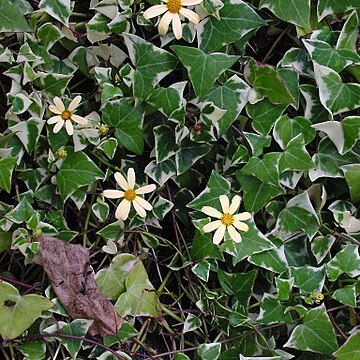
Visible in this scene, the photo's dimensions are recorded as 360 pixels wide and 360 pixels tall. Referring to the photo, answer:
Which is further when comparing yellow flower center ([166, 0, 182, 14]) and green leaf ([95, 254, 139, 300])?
green leaf ([95, 254, 139, 300])

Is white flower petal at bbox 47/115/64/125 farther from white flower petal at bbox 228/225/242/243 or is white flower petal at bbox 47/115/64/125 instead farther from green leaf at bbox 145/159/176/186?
white flower petal at bbox 228/225/242/243

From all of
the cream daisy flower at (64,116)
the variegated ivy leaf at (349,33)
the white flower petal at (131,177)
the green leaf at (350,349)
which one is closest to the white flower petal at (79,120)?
the cream daisy flower at (64,116)

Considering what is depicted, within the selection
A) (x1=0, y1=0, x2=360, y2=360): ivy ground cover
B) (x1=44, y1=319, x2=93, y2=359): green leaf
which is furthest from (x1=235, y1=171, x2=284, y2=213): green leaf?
(x1=44, y1=319, x2=93, y2=359): green leaf

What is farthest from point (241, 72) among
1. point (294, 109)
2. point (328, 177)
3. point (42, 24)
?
point (42, 24)

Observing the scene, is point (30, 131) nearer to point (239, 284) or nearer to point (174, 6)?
point (174, 6)

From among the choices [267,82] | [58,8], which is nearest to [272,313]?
[267,82]

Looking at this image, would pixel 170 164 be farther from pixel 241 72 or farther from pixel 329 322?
pixel 329 322
